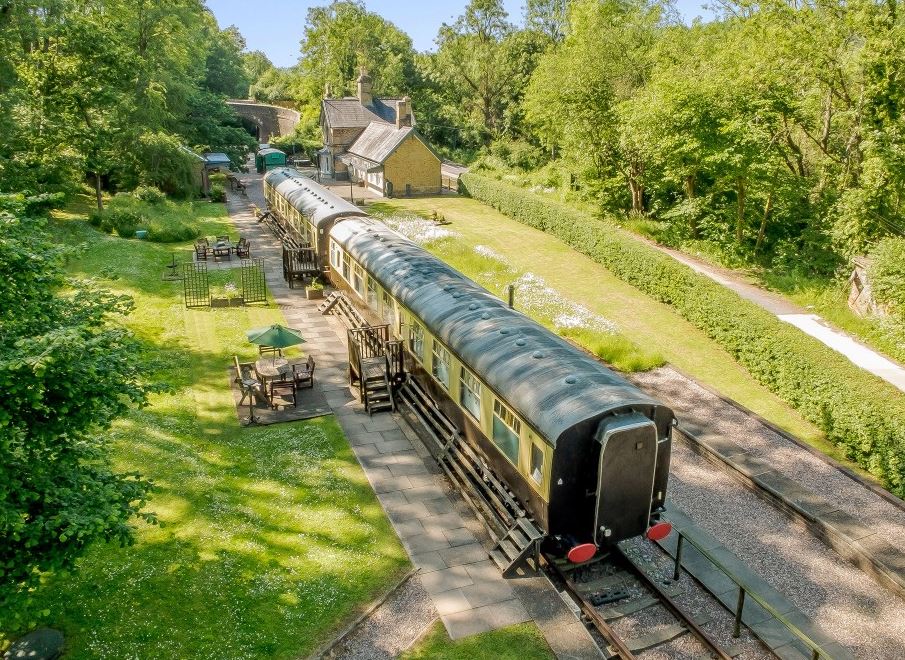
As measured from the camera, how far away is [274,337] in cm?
1884

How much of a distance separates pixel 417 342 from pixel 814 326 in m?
16.9

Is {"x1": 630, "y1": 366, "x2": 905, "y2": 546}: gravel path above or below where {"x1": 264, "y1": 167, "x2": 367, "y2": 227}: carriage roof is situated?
below

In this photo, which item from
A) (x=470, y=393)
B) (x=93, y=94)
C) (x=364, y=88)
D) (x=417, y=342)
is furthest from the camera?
(x=364, y=88)

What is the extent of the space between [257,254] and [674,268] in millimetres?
21015

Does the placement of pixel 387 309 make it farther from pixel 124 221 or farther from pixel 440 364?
pixel 124 221

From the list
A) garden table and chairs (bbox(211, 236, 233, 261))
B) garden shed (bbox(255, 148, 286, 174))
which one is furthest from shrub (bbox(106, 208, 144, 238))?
garden shed (bbox(255, 148, 286, 174))

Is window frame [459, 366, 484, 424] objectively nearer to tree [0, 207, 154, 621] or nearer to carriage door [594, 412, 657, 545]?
carriage door [594, 412, 657, 545]

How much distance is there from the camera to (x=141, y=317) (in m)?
25.3

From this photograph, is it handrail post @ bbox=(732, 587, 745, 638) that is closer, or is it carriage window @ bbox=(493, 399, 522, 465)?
handrail post @ bbox=(732, 587, 745, 638)

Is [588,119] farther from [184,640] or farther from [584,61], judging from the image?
[184,640]

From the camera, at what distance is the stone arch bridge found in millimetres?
88625

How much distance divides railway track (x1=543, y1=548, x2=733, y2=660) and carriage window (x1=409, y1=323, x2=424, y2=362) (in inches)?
260

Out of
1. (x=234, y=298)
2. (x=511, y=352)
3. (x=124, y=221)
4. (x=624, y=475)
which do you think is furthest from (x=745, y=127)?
(x=124, y=221)

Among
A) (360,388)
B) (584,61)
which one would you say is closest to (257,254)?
(360,388)
